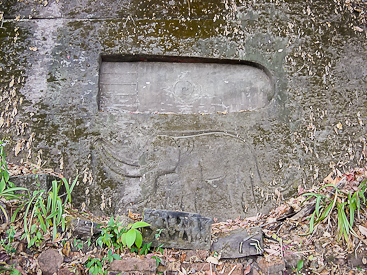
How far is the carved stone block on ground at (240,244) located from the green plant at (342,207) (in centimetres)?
53

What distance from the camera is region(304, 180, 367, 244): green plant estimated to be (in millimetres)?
3041

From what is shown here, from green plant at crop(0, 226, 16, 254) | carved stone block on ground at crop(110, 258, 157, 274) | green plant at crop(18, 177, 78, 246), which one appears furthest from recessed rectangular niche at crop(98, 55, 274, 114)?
carved stone block on ground at crop(110, 258, 157, 274)

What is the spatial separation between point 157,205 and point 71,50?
2.22m

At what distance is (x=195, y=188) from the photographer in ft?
12.5

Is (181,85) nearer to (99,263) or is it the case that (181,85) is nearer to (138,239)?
(138,239)

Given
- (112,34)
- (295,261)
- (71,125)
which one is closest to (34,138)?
(71,125)

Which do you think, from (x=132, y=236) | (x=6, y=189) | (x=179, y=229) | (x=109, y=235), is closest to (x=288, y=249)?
(x=179, y=229)

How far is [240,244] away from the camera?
310 cm

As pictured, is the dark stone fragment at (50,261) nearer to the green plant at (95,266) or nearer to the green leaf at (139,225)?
the green plant at (95,266)

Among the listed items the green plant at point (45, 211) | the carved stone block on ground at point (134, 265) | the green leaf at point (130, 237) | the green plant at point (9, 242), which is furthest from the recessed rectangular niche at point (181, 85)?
the carved stone block on ground at point (134, 265)

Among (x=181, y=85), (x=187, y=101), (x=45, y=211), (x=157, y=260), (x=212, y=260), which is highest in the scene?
(x=181, y=85)

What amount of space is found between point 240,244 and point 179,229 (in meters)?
0.60

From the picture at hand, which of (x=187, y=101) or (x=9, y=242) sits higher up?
(x=187, y=101)

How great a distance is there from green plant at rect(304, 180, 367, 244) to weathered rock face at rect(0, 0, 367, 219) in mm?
605
